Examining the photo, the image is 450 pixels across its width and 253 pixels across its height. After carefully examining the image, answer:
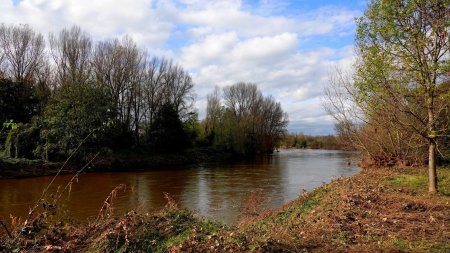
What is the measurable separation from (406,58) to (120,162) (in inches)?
1185

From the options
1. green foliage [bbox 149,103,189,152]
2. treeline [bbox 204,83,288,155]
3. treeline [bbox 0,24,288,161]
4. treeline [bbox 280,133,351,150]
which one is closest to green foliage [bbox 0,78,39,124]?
treeline [bbox 0,24,288,161]

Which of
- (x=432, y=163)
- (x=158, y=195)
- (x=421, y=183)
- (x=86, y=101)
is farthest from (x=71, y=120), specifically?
(x=432, y=163)

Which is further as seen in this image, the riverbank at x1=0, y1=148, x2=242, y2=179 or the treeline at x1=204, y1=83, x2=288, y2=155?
the treeline at x1=204, y1=83, x2=288, y2=155

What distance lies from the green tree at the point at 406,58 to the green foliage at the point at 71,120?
2652 centimetres

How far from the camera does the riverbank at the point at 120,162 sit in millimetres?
28094

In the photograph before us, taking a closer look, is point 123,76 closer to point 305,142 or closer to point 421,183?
point 421,183

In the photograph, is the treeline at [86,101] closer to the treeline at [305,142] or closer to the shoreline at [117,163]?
the shoreline at [117,163]

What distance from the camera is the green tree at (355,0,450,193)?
33.2ft

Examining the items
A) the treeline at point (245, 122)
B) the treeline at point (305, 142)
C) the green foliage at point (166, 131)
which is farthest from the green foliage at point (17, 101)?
the treeline at point (305, 142)

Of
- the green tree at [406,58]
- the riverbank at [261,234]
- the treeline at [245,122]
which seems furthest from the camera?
the treeline at [245,122]

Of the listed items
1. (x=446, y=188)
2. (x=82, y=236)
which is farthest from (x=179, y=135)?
(x=82, y=236)

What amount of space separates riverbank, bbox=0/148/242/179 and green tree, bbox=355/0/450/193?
12125mm

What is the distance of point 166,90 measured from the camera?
52.2 metres

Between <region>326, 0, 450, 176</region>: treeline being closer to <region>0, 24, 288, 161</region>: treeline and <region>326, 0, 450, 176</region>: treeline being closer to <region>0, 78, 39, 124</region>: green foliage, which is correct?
<region>0, 24, 288, 161</region>: treeline
